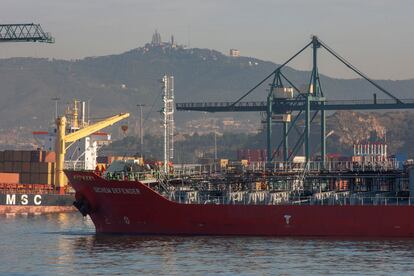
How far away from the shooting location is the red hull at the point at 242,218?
6538cm

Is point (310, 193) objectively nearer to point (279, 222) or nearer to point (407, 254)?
point (279, 222)

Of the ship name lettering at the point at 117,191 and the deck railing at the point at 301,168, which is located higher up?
the deck railing at the point at 301,168

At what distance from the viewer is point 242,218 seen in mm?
66375

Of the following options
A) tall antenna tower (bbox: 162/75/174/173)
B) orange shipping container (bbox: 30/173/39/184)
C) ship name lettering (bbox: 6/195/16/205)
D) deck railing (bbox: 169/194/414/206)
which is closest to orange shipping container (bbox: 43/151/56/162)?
orange shipping container (bbox: 30/173/39/184)

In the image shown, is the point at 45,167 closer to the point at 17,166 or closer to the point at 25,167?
the point at 25,167

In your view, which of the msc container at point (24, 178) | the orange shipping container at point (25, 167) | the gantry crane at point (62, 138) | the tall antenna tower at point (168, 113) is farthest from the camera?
the orange shipping container at point (25, 167)

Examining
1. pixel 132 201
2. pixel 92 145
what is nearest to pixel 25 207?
pixel 92 145

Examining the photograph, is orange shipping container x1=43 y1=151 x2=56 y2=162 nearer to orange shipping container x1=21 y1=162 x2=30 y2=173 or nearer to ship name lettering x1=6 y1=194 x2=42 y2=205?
orange shipping container x1=21 y1=162 x2=30 y2=173

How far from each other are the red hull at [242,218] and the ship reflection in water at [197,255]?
50.2 inches

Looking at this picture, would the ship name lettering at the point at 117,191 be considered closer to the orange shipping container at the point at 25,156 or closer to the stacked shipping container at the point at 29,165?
the stacked shipping container at the point at 29,165

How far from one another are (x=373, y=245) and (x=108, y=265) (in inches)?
612

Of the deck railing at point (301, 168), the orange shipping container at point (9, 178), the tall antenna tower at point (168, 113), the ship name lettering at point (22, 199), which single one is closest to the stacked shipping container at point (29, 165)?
the orange shipping container at point (9, 178)

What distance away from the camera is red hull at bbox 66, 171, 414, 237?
65.4 m

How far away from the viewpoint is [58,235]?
68688 millimetres
